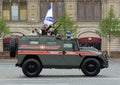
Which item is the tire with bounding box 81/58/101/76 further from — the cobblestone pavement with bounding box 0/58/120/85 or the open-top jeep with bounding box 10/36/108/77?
the cobblestone pavement with bounding box 0/58/120/85

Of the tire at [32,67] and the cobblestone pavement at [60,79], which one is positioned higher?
the tire at [32,67]

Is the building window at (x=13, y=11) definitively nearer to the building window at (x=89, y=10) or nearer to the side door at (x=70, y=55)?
the building window at (x=89, y=10)

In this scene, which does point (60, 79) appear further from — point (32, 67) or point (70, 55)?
point (32, 67)

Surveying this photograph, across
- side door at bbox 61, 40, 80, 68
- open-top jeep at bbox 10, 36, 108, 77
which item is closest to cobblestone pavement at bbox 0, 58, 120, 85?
open-top jeep at bbox 10, 36, 108, 77

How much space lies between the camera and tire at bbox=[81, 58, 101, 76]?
82.2ft

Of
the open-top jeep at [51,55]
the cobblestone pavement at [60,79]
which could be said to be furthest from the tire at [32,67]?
the cobblestone pavement at [60,79]

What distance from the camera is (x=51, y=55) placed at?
81.8 feet

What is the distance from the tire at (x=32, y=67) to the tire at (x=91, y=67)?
2042 millimetres

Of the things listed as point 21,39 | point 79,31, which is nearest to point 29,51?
point 21,39

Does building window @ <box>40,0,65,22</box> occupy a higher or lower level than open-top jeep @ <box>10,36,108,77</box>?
higher

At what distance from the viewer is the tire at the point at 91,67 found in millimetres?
25062

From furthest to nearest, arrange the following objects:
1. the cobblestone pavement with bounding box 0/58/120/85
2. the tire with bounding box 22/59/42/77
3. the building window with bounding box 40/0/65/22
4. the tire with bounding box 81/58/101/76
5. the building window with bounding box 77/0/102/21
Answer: the building window with bounding box 40/0/65/22, the building window with bounding box 77/0/102/21, the tire with bounding box 81/58/101/76, the tire with bounding box 22/59/42/77, the cobblestone pavement with bounding box 0/58/120/85

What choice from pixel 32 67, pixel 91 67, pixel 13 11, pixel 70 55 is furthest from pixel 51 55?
pixel 13 11

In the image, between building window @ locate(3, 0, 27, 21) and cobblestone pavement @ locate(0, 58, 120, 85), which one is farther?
building window @ locate(3, 0, 27, 21)
